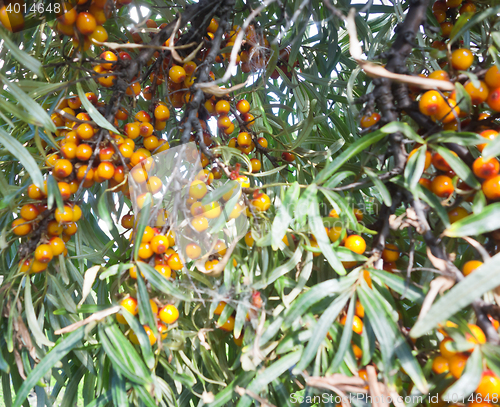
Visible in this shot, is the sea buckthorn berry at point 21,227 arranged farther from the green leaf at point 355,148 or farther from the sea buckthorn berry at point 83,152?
the green leaf at point 355,148

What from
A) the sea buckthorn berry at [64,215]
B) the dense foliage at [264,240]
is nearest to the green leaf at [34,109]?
the dense foliage at [264,240]

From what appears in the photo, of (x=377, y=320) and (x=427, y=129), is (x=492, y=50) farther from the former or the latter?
(x=377, y=320)

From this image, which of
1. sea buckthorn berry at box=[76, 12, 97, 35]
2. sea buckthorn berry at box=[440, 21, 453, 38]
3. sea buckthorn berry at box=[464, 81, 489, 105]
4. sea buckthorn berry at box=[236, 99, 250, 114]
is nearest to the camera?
sea buckthorn berry at box=[464, 81, 489, 105]

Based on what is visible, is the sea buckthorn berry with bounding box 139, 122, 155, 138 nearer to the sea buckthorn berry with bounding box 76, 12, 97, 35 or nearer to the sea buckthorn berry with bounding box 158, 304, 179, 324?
the sea buckthorn berry with bounding box 76, 12, 97, 35

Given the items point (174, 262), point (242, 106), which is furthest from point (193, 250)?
point (242, 106)

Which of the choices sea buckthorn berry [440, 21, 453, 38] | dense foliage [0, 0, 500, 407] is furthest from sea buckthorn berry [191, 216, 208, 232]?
sea buckthorn berry [440, 21, 453, 38]

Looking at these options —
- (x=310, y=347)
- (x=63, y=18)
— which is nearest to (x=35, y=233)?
(x=63, y=18)

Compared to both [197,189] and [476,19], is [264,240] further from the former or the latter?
A: [476,19]
